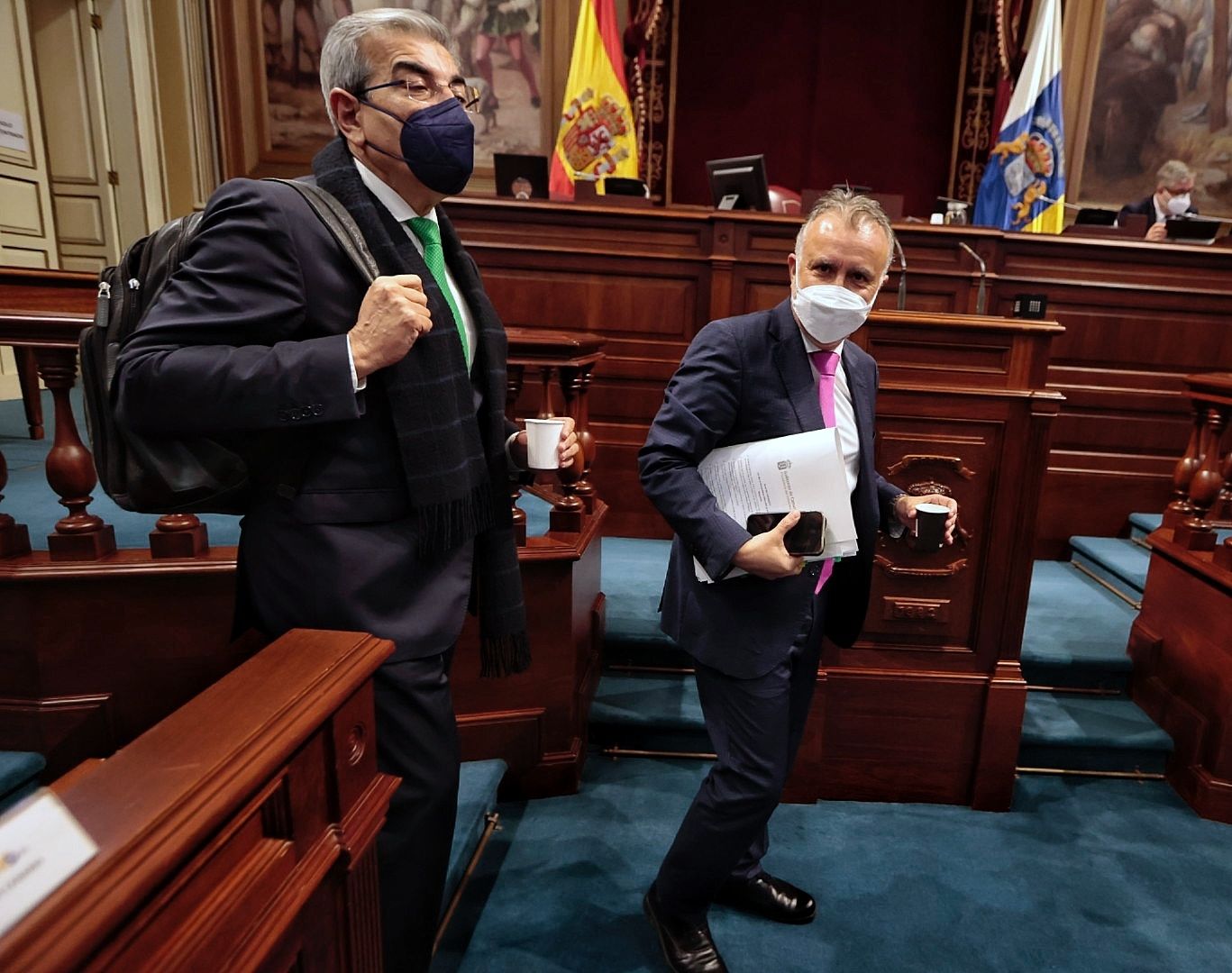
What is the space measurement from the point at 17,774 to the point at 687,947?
1.48m

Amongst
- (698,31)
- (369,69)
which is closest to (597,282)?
(369,69)

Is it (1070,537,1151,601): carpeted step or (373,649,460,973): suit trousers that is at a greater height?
(373,649,460,973): suit trousers

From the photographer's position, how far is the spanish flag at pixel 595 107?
510 centimetres

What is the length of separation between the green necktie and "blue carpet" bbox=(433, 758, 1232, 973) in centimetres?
135

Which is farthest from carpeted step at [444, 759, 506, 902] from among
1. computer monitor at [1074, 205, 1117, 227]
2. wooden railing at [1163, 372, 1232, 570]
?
computer monitor at [1074, 205, 1117, 227]

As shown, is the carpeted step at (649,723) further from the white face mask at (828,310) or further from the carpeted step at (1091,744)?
the white face mask at (828,310)

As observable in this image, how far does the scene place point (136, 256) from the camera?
3.34 ft

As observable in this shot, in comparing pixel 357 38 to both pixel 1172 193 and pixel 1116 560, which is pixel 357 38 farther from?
pixel 1172 193

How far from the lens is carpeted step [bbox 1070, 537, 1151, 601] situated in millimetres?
3129

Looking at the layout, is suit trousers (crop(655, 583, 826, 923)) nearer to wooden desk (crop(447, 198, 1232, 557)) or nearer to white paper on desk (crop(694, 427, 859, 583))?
white paper on desk (crop(694, 427, 859, 583))

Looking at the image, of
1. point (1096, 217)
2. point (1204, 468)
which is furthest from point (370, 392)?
point (1096, 217)

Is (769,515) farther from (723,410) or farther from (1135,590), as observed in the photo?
(1135,590)

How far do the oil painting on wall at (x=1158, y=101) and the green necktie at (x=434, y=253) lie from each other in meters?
6.36

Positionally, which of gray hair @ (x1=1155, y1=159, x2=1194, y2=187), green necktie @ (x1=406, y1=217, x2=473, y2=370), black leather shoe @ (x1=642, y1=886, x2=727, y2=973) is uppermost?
gray hair @ (x1=1155, y1=159, x2=1194, y2=187)
